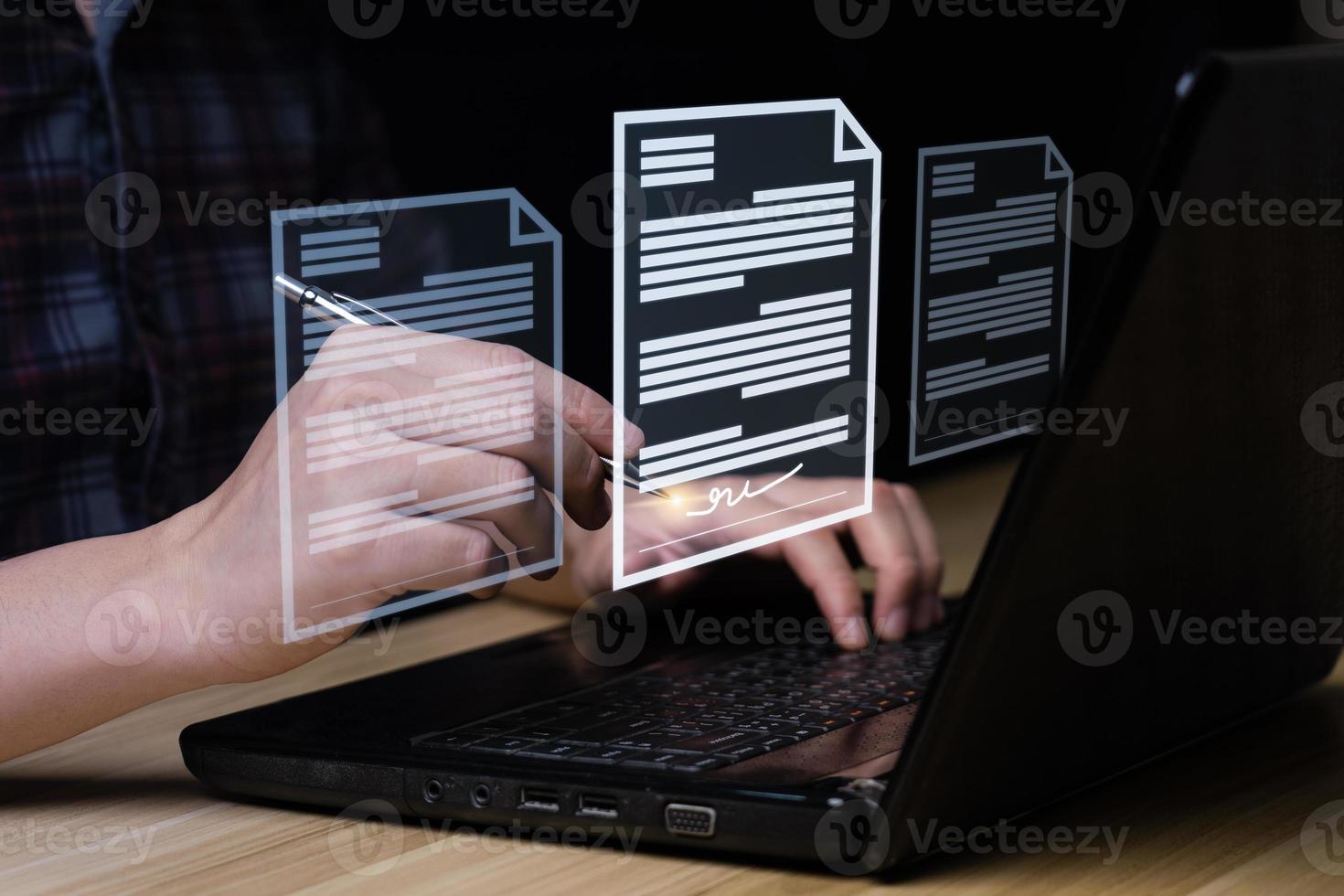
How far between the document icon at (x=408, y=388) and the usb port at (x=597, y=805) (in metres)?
0.14

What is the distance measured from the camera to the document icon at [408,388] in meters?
0.58

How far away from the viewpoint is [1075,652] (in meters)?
0.51

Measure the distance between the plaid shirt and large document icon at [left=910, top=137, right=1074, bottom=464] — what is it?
505 mm

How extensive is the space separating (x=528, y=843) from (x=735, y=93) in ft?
1.33

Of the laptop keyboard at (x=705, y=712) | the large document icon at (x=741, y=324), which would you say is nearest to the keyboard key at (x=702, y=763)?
the laptop keyboard at (x=705, y=712)

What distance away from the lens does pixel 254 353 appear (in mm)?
1173

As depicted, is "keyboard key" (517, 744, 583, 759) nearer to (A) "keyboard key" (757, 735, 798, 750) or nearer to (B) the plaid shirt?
(A) "keyboard key" (757, 735, 798, 750)

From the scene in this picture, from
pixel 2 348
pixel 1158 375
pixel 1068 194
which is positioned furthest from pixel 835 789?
pixel 2 348

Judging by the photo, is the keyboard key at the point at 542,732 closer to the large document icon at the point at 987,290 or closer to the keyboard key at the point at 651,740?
the keyboard key at the point at 651,740

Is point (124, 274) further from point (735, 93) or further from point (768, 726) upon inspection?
point (768, 726)

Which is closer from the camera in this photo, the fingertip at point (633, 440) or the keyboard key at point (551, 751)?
the keyboard key at point (551, 751)

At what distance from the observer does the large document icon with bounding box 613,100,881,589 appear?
667 mm
